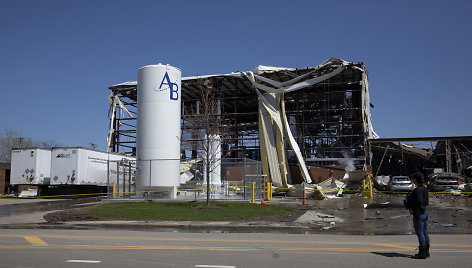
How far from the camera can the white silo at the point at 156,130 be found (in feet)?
81.9

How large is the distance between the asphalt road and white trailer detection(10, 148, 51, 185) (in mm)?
20526

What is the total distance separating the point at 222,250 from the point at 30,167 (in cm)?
2674

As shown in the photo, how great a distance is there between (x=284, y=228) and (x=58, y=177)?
2220 centimetres

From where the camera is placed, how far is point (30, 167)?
31.2m

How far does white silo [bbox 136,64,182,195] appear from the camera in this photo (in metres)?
25.0

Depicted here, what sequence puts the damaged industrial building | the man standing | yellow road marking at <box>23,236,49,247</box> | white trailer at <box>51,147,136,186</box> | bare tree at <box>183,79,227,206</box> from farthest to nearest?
the damaged industrial building → white trailer at <box>51,147,136,186</box> → bare tree at <box>183,79,227,206</box> → yellow road marking at <box>23,236,49,247</box> → the man standing

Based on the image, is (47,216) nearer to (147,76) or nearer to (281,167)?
(147,76)

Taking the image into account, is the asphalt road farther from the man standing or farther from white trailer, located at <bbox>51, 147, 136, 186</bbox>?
white trailer, located at <bbox>51, 147, 136, 186</bbox>

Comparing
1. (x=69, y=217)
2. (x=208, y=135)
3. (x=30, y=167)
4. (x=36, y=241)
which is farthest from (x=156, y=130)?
(x=36, y=241)

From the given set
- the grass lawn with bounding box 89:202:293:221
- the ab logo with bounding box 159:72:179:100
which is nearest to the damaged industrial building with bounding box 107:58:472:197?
the ab logo with bounding box 159:72:179:100

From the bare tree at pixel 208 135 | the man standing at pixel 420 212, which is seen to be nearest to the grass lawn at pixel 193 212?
the bare tree at pixel 208 135

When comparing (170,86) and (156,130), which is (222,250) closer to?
(156,130)

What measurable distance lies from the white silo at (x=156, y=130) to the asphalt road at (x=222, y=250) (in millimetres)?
12534

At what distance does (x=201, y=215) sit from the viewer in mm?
17516
